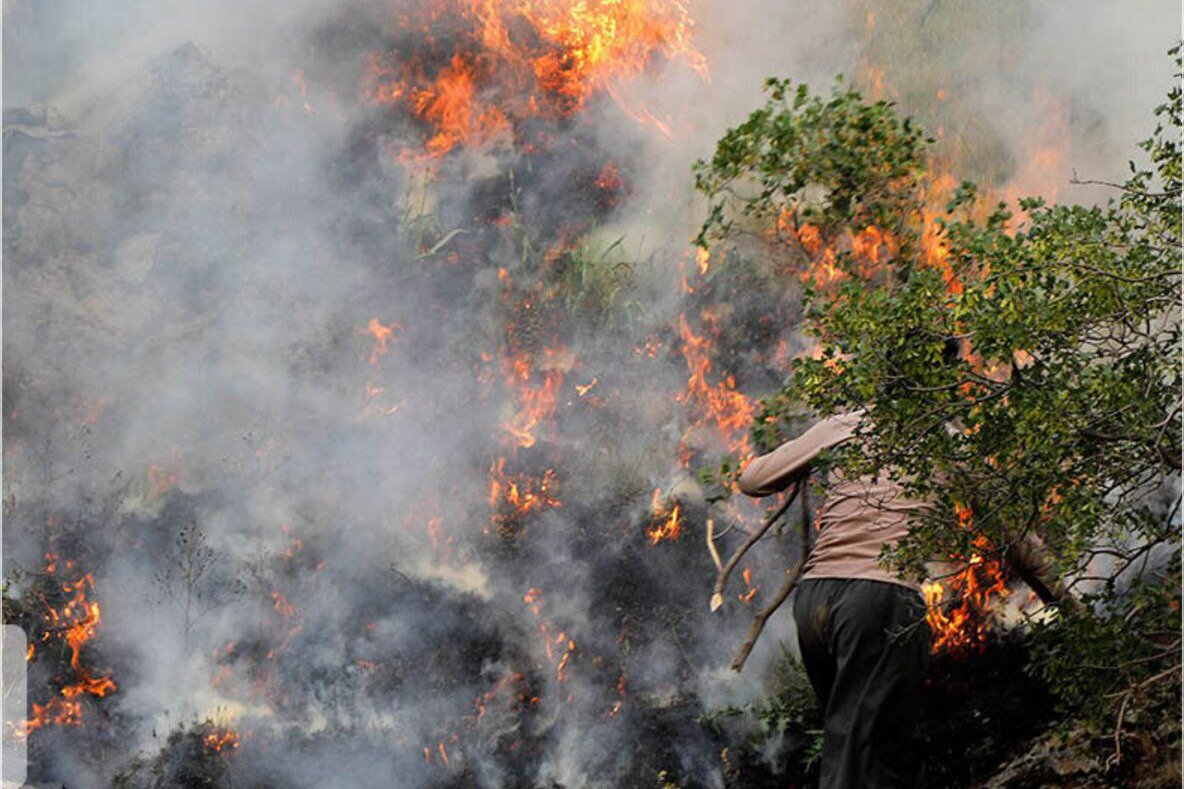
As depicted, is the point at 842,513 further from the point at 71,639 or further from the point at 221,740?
the point at 71,639

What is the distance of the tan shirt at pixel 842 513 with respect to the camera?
15.0 ft

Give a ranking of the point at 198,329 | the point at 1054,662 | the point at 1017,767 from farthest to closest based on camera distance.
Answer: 1. the point at 198,329
2. the point at 1017,767
3. the point at 1054,662

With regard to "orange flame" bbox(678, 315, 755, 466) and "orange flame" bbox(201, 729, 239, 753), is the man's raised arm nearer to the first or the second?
"orange flame" bbox(678, 315, 755, 466)

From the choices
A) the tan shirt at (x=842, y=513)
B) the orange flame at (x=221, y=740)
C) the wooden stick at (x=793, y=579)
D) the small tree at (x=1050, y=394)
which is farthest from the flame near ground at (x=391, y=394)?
the small tree at (x=1050, y=394)

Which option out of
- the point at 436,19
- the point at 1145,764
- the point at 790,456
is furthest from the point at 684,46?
the point at 1145,764

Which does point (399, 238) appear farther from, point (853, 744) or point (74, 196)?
point (853, 744)

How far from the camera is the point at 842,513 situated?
186 inches

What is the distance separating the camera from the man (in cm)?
442

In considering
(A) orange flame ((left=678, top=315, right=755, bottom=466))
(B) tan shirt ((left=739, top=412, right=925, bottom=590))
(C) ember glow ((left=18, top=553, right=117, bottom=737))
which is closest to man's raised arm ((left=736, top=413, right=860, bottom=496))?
(B) tan shirt ((left=739, top=412, right=925, bottom=590))

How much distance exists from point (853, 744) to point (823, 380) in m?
1.55

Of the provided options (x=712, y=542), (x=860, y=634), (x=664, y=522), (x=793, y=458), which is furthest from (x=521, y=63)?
(x=860, y=634)

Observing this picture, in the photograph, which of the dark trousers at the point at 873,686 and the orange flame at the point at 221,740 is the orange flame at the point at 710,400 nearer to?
the orange flame at the point at 221,740

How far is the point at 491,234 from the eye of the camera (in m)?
9.39

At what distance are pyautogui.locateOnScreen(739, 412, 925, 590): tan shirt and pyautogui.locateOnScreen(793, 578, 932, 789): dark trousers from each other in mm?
84
